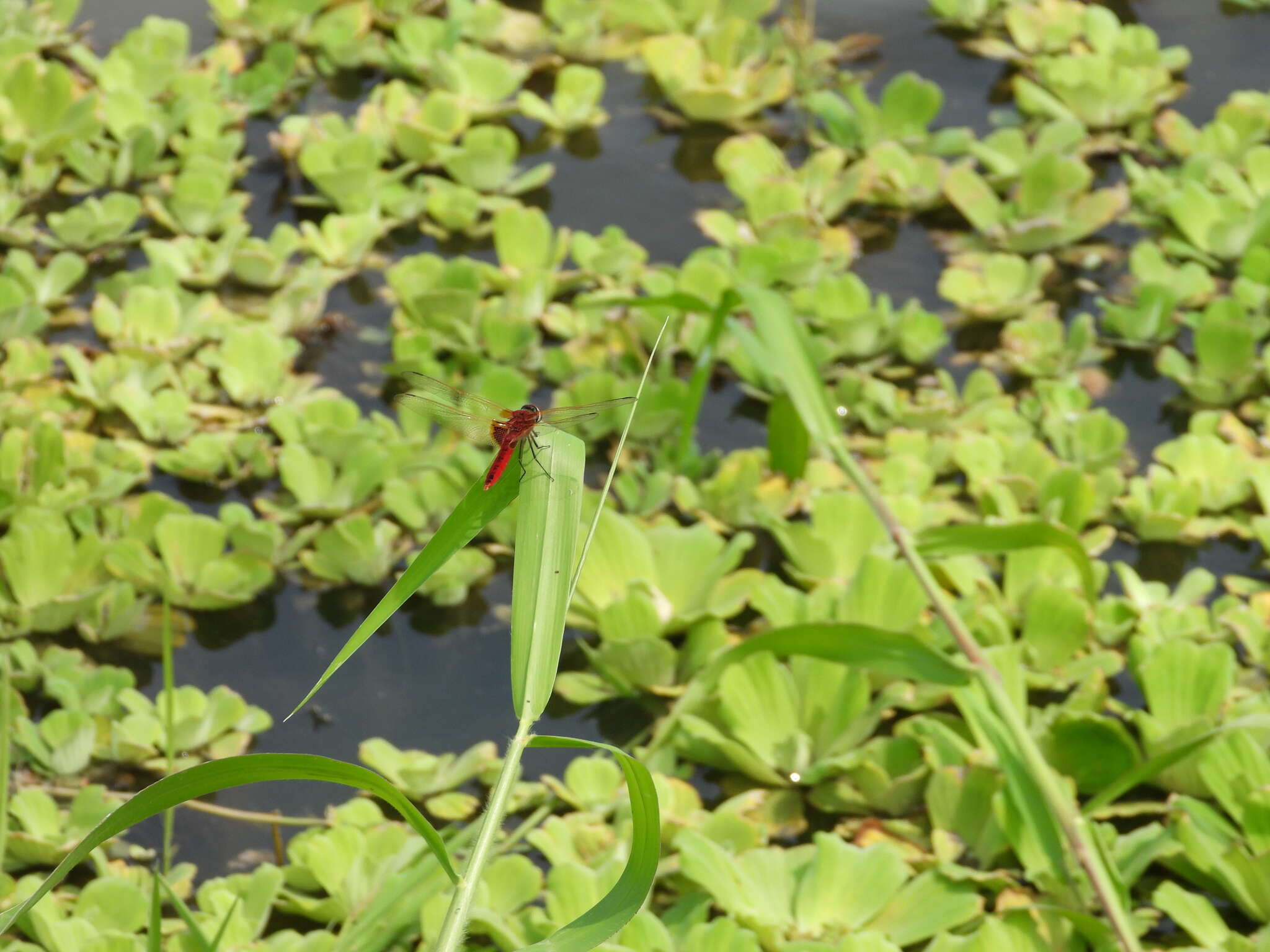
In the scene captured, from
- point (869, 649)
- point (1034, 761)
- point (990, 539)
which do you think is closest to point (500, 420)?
point (869, 649)

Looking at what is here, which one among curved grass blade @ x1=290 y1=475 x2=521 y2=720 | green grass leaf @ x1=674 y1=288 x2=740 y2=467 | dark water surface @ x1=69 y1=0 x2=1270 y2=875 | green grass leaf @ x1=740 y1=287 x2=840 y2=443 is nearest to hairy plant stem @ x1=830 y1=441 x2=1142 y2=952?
green grass leaf @ x1=740 y1=287 x2=840 y2=443

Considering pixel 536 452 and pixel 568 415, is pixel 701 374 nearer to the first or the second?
pixel 568 415

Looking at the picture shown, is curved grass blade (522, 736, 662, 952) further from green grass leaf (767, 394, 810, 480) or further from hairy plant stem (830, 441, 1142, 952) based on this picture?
green grass leaf (767, 394, 810, 480)

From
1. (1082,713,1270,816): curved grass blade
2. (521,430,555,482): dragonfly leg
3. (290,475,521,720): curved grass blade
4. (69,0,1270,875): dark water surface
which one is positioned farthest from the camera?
(69,0,1270,875): dark water surface

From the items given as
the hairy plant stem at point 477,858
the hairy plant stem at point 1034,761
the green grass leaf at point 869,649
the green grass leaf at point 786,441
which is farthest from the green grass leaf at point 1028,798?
the hairy plant stem at point 477,858

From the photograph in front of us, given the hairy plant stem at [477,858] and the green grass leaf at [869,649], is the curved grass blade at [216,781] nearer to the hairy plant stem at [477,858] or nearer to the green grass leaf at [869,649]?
the hairy plant stem at [477,858]

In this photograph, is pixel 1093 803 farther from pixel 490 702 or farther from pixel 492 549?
pixel 492 549
